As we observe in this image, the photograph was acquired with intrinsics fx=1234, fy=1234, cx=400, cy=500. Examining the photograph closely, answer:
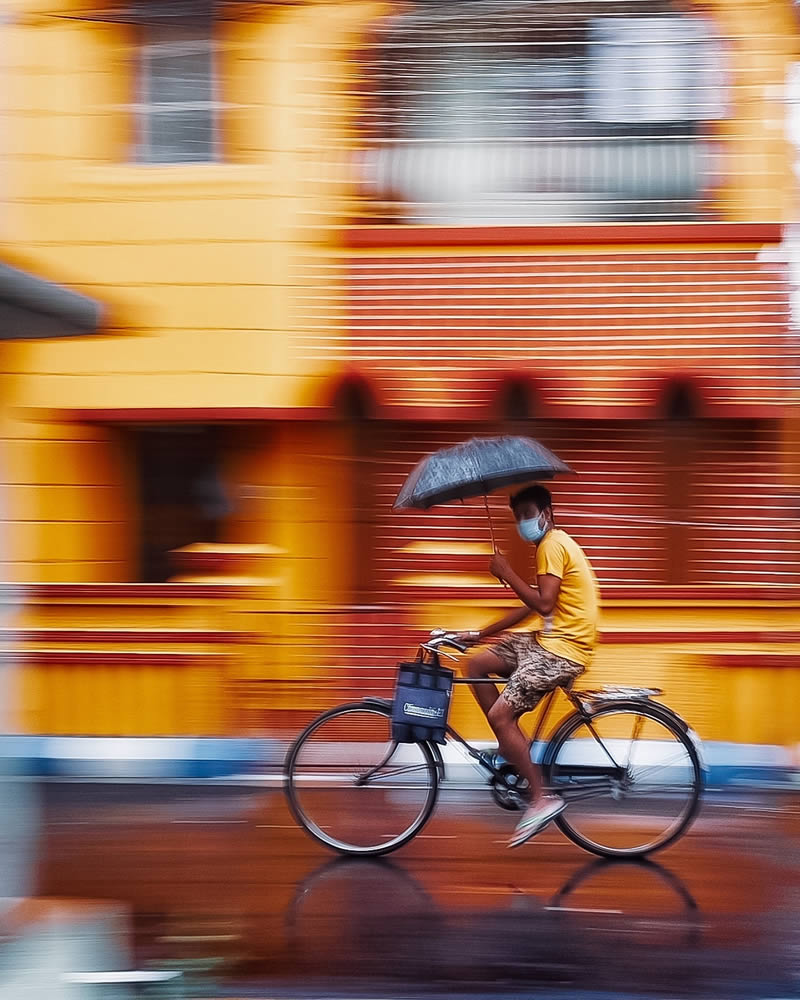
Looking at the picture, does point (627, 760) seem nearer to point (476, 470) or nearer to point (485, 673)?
point (485, 673)

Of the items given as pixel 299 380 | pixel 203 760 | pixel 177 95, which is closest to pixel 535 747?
pixel 203 760

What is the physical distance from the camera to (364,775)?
604 centimetres

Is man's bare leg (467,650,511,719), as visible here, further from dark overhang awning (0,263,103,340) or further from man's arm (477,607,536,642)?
dark overhang awning (0,263,103,340)

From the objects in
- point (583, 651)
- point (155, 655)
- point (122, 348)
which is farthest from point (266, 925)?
point (122, 348)

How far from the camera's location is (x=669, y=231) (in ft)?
28.5

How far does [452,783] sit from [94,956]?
12.2 feet

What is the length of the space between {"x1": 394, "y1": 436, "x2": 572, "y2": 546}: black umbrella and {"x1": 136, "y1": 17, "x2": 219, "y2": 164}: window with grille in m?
4.34

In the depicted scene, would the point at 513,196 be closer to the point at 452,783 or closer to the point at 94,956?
the point at 452,783

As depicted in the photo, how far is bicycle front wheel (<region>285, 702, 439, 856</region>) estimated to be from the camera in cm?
599

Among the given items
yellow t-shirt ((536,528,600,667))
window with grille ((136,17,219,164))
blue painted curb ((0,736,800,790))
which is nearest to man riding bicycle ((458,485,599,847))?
yellow t-shirt ((536,528,600,667))

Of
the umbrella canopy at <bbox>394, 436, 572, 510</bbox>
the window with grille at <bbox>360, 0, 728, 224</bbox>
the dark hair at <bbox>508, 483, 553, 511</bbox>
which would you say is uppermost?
the window with grille at <bbox>360, 0, 728, 224</bbox>

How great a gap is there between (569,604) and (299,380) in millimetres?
3635

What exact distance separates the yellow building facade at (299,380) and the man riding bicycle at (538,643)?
2.64m

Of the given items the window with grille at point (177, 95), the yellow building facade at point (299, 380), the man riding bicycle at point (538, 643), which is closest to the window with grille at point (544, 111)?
the yellow building facade at point (299, 380)
